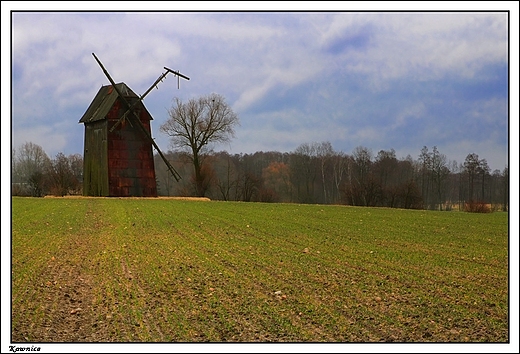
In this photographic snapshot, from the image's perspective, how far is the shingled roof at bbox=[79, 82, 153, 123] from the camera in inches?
1367

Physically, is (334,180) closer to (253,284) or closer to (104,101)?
(104,101)

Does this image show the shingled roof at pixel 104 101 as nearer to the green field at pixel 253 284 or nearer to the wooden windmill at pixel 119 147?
the wooden windmill at pixel 119 147

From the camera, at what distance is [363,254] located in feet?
45.6

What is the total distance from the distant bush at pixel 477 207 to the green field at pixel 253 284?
1493 centimetres

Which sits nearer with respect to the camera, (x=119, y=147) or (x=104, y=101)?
(x=119, y=147)

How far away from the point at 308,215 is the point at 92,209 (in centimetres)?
858

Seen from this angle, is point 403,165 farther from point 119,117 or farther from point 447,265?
point 447,265

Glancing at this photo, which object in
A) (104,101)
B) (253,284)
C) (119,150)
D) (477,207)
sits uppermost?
(104,101)

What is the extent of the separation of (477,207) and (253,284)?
2592cm

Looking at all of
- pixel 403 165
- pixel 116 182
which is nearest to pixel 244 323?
pixel 116 182

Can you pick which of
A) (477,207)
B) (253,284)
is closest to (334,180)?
(477,207)

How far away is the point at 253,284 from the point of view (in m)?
10.3

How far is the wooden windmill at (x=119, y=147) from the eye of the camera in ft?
110

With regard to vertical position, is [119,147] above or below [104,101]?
below
